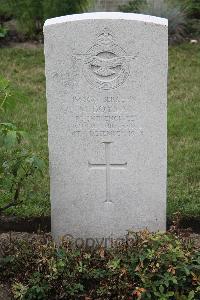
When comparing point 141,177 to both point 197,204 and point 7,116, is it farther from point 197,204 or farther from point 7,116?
point 7,116

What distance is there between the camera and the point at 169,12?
11062 mm

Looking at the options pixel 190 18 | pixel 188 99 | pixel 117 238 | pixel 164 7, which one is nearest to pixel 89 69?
pixel 117 238

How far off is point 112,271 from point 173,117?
150 inches

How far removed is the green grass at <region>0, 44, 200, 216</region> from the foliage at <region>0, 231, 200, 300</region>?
607 millimetres

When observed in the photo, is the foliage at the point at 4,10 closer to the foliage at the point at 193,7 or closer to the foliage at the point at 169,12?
the foliage at the point at 169,12

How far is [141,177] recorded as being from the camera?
473 centimetres

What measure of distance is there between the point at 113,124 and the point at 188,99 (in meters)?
3.99

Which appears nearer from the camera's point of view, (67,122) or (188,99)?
(67,122)

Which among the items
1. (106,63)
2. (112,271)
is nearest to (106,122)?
(106,63)

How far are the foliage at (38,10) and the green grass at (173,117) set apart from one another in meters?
0.55

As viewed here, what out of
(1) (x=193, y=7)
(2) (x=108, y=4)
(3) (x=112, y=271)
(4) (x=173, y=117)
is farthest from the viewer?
(2) (x=108, y=4)

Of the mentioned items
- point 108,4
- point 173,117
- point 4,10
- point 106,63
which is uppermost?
point 108,4

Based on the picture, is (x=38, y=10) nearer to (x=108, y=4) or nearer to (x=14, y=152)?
(x=108, y=4)

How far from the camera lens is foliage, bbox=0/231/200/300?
165 inches
